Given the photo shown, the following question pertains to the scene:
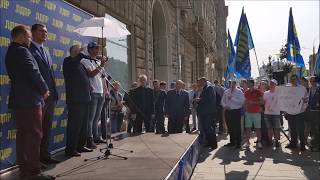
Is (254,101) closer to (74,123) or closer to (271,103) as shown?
(271,103)

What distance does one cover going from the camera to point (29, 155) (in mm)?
5375

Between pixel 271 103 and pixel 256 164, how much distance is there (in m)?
2.67

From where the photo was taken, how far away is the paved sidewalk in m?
8.41

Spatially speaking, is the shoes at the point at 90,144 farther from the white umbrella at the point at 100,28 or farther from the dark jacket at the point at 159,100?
the dark jacket at the point at 159,100

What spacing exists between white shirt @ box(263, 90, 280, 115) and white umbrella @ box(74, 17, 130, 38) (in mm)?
5319

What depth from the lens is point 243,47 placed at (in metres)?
13.1

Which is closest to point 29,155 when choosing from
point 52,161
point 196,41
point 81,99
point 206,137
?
point 52,161

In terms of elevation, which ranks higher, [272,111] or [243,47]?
[243,47]

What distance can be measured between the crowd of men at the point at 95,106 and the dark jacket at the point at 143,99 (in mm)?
27

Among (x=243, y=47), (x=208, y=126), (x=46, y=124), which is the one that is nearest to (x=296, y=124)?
(x=208, y=126)

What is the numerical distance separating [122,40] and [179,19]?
1275 centimetres

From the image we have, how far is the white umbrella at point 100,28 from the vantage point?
24.3 feet

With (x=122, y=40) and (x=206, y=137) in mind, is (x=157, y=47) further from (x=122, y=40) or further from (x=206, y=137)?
(x=206, y=137)

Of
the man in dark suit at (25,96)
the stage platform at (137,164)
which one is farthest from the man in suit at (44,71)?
the man in dark suit at (25,96)
